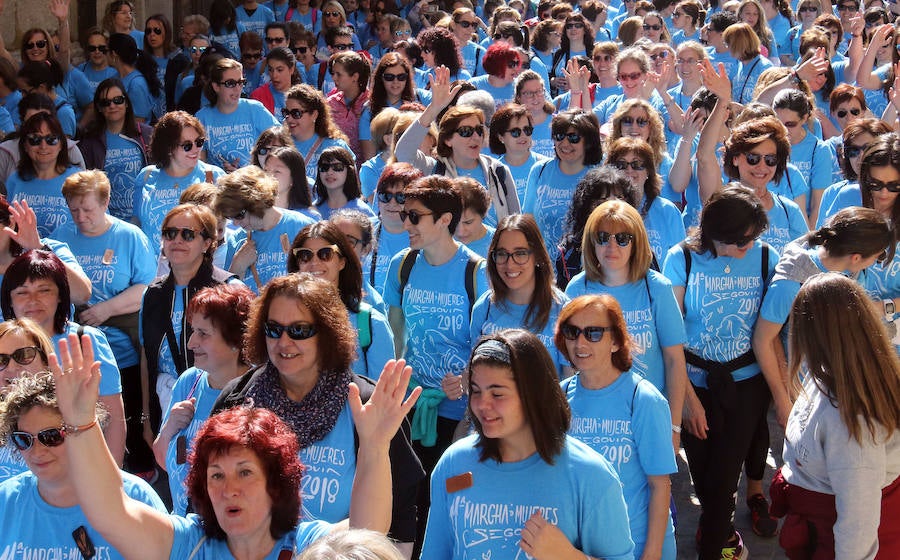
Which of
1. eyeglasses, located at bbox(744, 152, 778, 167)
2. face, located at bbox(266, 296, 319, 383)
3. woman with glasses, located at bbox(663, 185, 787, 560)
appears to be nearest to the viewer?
face, located at bbox(266, 296, 319, 383)

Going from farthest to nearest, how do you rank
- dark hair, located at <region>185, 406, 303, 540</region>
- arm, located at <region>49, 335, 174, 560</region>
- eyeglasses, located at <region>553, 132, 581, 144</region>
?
1. eyeglasses, located at <region>553, 132, 581, 144</region>
2. dark hair, located at <region>185, 406, 303, 540</region>
3. arm, located at <region>49, 335, 174, 560</region>

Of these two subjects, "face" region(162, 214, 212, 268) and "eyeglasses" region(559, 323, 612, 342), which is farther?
"face" region(162, 214, 212, 268)

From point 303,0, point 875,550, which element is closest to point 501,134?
point 875,550

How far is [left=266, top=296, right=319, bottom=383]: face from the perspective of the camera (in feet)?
13.1

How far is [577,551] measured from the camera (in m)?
3.38

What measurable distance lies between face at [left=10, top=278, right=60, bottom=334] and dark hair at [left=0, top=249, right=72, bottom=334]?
2cm

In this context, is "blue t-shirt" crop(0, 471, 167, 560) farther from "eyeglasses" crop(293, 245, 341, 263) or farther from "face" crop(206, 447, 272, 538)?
"eyeglasses" crop(293, 245, 341, 263)

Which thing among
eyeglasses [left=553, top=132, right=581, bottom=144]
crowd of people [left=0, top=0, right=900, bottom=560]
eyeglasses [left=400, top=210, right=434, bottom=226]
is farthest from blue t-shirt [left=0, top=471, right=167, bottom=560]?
eyeglasses [left=553, top=132, right=581, bottom=144]

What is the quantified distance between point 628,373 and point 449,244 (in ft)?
5.23

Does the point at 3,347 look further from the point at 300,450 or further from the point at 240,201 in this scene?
the point at 240,201

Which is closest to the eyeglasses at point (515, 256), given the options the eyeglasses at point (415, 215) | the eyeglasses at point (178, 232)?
the eyeglasses at point (415, 215)

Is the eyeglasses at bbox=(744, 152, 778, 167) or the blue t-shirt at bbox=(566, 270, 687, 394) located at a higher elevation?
the eyeglasses at bbox=(744, 152, 778, 167)

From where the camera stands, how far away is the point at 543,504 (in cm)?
344

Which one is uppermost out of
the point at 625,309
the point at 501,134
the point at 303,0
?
the point at 303,0
